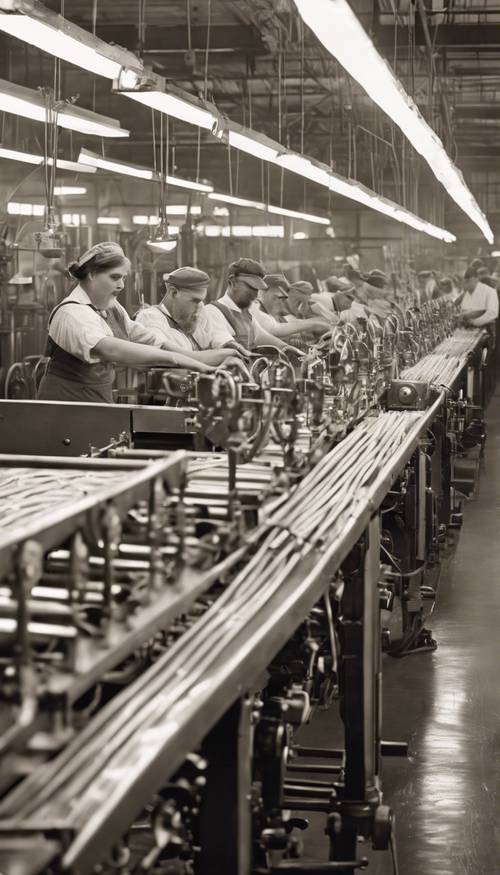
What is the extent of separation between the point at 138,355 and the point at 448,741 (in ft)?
5.53

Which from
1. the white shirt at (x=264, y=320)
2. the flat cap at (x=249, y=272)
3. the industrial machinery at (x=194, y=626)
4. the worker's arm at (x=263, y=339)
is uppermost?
the flat cap at (x=249, y=272)

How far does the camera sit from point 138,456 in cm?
280

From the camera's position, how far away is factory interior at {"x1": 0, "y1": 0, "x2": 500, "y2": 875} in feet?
4.52

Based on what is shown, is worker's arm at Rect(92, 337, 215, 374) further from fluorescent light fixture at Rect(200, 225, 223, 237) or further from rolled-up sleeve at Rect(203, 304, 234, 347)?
fluorescent light fixture at Rect(200, 225, 223, 237)

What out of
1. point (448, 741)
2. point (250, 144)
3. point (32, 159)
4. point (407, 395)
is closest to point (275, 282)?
point (32, 159)

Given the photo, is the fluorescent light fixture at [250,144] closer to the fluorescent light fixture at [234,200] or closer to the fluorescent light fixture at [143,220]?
the fluorescent light fixture at [143,220]

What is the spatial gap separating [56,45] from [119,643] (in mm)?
2547

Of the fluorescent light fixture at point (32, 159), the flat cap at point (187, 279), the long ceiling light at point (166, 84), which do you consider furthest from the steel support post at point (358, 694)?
the fluorescent light fixture at point (32, 159)

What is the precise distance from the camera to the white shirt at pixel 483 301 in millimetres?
13289

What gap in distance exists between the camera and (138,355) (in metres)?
4.19

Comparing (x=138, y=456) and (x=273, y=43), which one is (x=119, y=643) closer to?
(x=138, y=456)

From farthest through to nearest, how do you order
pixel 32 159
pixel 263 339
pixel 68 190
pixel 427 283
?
pixel 427 283
pixel 68 190
pixel 263 339
pixel 32 159

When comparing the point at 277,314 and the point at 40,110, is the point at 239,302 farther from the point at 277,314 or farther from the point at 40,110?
the point at 277,314

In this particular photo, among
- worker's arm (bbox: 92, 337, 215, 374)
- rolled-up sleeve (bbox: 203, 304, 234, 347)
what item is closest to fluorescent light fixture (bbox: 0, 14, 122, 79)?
worker's arm (bbox: 92, 337, 215, 374)
